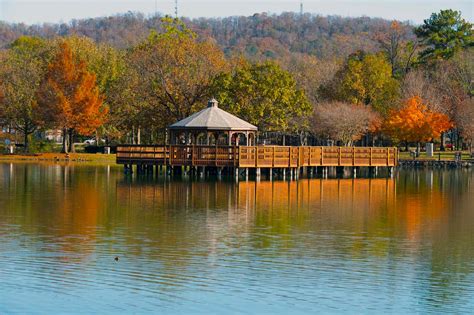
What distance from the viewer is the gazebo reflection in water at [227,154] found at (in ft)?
183

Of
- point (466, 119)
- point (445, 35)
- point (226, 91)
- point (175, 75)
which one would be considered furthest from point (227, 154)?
point (445, 35)

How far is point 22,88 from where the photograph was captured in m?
83.9

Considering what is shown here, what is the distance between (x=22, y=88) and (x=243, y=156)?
3483 centimetres

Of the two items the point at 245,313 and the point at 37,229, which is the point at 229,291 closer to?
the point at 245,313

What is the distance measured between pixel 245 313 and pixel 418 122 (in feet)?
212

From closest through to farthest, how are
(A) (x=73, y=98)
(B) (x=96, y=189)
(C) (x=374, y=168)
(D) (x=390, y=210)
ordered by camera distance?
1. (D) (x=390, y=210)
2. (B) (x=96, y=189)
3. (C) (x=374, y=168)
4. (A) (x=73, y=98)

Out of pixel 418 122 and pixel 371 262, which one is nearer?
pixel 371 262

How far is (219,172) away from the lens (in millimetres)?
56656

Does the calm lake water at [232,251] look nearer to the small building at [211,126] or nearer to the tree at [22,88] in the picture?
the small building at [211,126]

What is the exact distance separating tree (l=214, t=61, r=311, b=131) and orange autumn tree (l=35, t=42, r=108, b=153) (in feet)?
39.7

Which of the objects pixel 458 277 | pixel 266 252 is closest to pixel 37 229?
pixel 266 252

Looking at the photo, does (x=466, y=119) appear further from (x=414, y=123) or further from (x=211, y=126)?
(x=211, y=126)

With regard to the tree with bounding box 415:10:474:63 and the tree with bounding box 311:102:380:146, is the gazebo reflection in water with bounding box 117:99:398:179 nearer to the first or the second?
the tree with bounding box 311:102:380:146

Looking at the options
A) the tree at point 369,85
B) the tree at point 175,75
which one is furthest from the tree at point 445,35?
the tree at point 175,75
